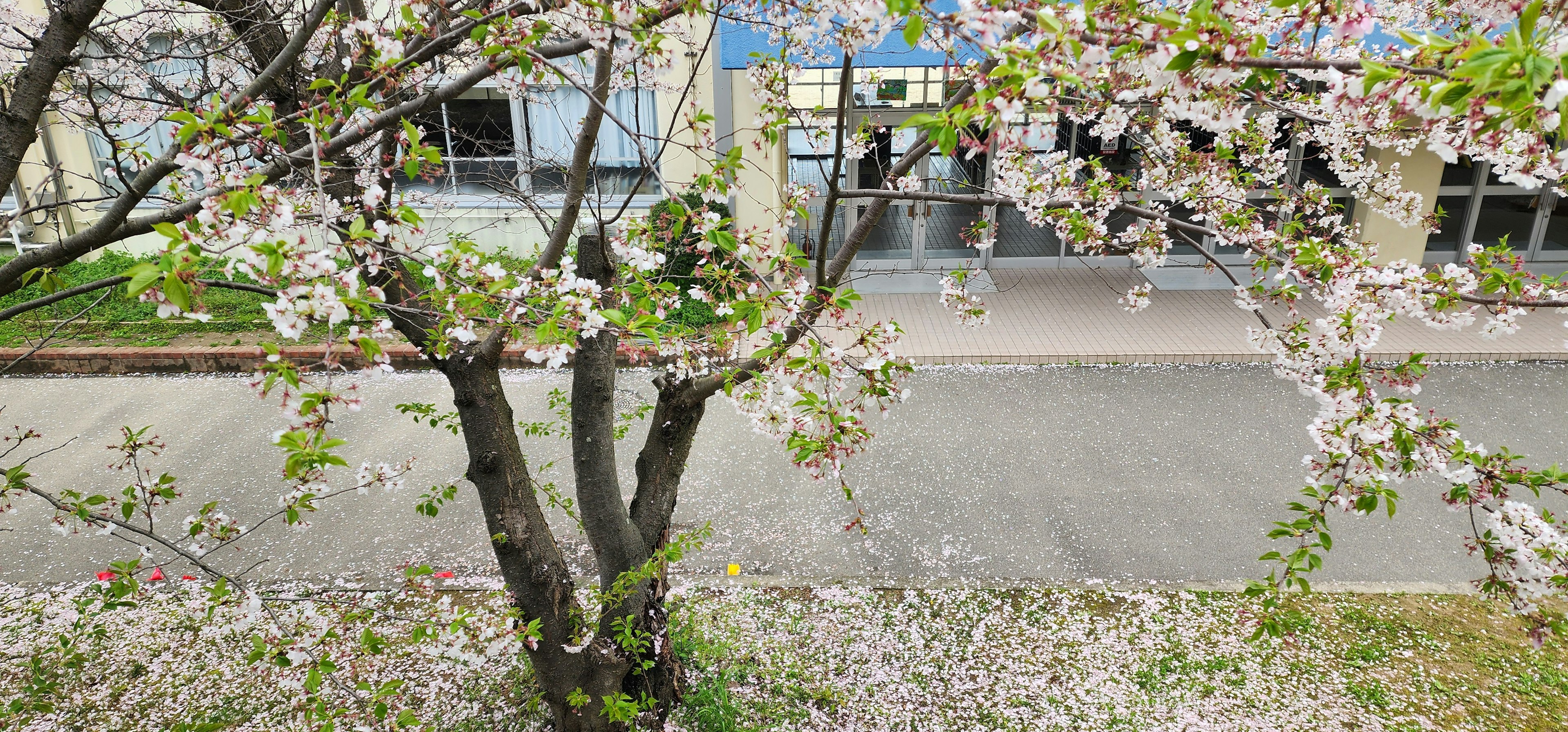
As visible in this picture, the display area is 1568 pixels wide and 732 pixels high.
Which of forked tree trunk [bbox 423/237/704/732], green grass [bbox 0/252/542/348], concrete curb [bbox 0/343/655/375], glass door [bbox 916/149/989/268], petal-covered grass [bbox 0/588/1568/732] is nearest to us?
forked tree trunk [bbox 423/237/704/732]

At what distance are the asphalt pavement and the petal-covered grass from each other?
28 centimetres

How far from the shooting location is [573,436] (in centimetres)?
288

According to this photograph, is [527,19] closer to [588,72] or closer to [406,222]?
[406,222]

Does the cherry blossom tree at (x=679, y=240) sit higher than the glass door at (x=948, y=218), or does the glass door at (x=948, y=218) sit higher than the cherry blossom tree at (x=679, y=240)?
the cherry blossom tree at (x=679, y=240)

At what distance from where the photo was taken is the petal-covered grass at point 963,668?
3.29 m

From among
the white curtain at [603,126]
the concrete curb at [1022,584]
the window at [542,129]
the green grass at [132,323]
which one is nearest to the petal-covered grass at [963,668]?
the concrete curb at [1022,584]

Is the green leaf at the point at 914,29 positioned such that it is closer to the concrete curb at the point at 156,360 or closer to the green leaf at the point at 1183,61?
the green leaf at the point at 1183,61

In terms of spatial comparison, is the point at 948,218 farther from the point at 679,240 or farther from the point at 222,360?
the point at 679,240

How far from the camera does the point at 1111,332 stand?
7.57 metres

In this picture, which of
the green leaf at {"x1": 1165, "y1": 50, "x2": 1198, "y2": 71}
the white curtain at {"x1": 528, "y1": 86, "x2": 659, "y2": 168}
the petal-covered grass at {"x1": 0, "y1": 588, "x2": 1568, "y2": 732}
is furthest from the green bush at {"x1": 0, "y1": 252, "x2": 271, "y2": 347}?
the green leaf at {"x1": 1165, "y1": 50, "x2": 1198, "y2": 71}

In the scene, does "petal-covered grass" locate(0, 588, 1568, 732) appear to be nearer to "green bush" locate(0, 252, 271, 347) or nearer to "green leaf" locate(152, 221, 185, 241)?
"green leaf" locate(152, 221, 185, 241)

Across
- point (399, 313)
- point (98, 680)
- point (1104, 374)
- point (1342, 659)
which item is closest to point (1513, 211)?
point (1104, 374)

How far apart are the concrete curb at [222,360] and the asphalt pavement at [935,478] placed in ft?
0.38

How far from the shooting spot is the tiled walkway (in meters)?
7.01
